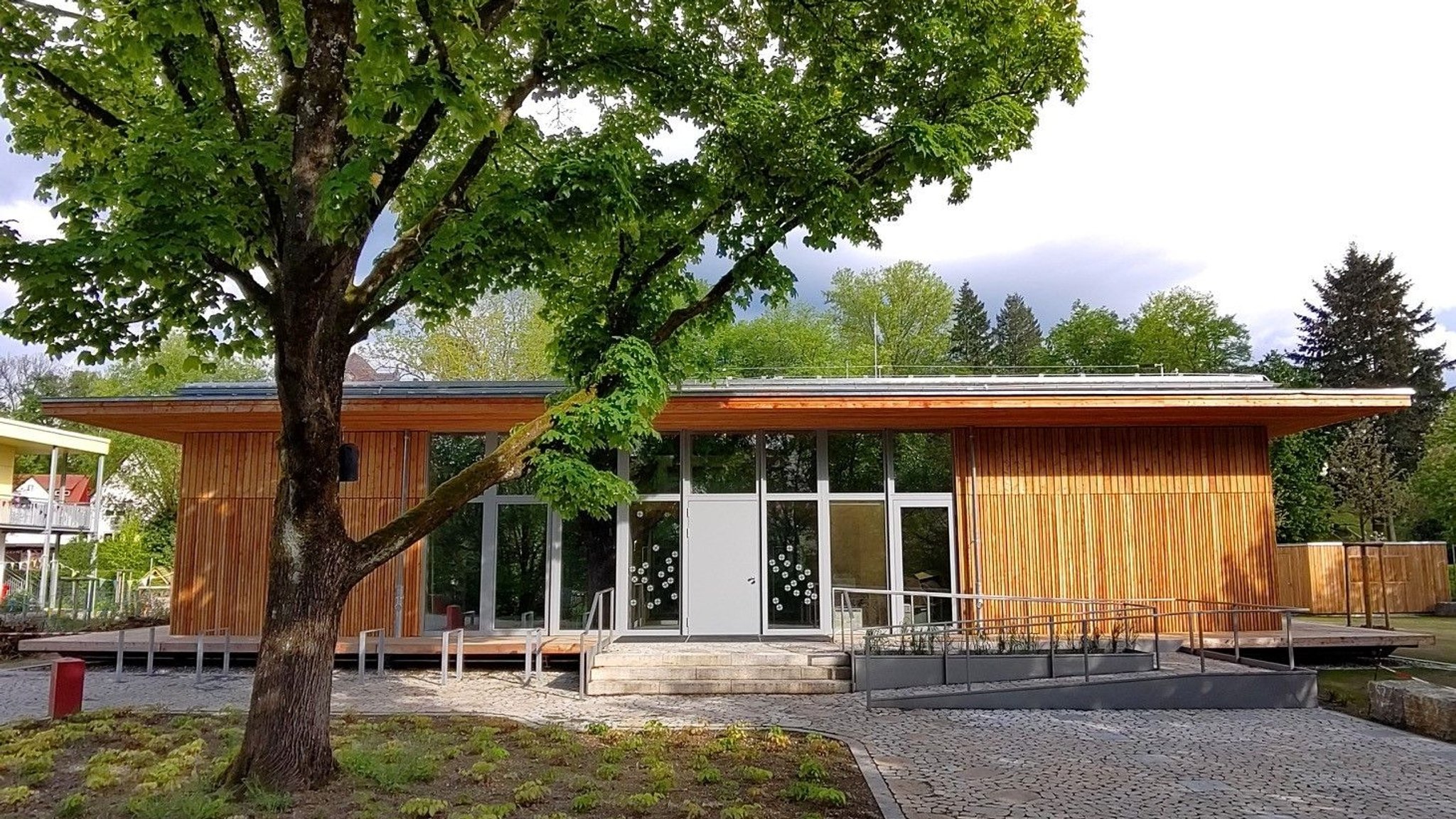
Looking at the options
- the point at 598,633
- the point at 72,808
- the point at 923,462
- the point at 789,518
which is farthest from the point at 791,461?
the point at 72,808

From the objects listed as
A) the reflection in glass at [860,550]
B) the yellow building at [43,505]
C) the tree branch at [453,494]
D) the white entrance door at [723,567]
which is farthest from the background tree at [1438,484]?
the yellow building at [43,505]

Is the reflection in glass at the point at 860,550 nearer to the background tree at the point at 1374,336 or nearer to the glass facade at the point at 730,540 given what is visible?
the glass facade at the point at 730,540

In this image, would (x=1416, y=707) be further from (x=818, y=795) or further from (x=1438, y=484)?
(x=1438, y=484)

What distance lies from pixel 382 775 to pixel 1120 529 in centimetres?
1049

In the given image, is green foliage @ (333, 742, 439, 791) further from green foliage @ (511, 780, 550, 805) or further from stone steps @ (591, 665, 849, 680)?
stone steps @ (591, 665, 849, 680)

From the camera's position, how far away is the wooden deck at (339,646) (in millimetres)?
11797

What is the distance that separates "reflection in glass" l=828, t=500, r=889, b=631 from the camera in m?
13.1

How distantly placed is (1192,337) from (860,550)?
99.8 ft

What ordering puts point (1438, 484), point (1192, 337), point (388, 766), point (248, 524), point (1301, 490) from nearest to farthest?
point (388, 766) < point (248, 524) < point (1438, 484) < point (1301, 490) < point (1192, 337)

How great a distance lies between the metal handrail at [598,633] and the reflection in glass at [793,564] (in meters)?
2.23

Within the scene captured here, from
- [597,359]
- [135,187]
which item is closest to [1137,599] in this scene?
[597,359]

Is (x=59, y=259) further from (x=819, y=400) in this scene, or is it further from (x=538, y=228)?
(x=819, y=400)

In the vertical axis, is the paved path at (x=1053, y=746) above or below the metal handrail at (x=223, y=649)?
below

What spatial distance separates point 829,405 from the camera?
1202cm
